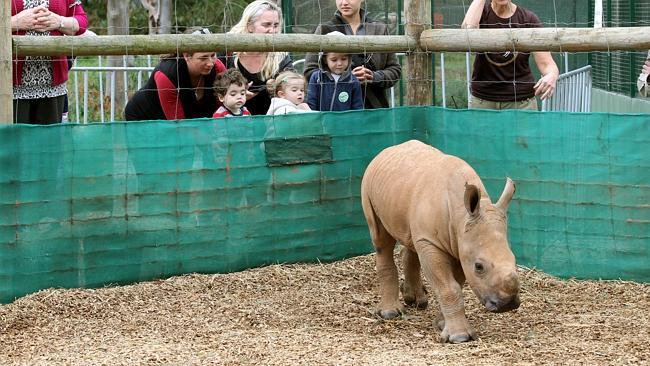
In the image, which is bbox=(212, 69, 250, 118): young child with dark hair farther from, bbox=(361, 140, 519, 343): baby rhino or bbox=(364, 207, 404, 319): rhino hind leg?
bbox=(364, 207, 404, 319): rhino hind leg

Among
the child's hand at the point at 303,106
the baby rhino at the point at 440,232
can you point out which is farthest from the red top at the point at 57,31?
the baby rhino at the point at 440,232

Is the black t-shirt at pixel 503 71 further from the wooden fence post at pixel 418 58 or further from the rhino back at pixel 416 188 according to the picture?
the rhino back at pixel 416 188

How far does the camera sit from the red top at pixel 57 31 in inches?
294

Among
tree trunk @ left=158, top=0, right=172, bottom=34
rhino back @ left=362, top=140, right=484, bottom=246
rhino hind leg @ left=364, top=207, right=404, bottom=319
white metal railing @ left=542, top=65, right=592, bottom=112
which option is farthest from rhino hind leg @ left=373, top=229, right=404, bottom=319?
tree trunk @ left=158, top=0, right=172, bottom=34

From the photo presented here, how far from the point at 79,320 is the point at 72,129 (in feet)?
4.16

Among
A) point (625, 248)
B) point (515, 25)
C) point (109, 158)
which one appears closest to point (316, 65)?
point (515, 25)

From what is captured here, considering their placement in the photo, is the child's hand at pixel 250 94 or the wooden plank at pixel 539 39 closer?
the wooden plank at pixel 539 39

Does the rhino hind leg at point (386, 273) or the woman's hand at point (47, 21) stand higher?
the woman's hand at point (47, 21)

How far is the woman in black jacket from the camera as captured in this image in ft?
→ 29.1

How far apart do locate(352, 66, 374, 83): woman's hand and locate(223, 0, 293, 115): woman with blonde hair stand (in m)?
0.53

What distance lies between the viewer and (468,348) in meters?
6.11

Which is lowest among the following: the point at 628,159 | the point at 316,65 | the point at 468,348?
the point at 468,348

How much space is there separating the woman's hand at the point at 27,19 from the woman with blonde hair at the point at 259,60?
1.61 metres

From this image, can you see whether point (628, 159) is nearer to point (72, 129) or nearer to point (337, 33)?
point (337, 33)
